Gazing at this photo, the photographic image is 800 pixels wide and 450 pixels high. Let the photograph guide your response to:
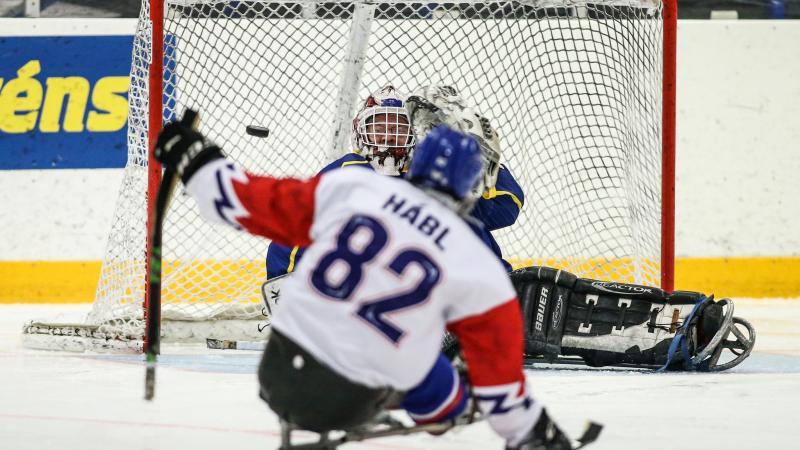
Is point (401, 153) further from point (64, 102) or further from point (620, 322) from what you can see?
point (64, 102)

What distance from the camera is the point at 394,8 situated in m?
5.04

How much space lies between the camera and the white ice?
2.72 m

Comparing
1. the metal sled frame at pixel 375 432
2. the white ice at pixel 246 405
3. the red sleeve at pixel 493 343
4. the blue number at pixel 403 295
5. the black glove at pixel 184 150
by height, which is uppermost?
the black glove at pixel 184 150

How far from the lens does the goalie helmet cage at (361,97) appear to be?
4.69 m

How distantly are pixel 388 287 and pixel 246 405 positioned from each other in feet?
4.47

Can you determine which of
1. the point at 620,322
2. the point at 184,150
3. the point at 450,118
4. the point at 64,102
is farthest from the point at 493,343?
the point at 64,102

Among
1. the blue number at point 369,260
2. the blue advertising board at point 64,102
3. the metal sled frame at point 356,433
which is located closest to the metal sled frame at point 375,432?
the metal sled frame at point 356,433

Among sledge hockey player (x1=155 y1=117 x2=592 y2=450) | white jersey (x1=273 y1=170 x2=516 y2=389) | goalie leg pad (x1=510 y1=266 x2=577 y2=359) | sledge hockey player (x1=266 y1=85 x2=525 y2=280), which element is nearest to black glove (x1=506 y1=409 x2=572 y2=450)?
sledge hockey player (x1=155 y1=117 x2=592 y2=450)

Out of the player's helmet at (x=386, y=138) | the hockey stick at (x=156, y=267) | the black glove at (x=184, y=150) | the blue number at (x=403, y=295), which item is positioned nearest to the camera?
the blue number at (x=403, y=295)

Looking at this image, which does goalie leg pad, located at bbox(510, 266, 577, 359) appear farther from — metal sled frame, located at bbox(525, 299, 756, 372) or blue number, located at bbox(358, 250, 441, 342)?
blue number, located at bbox(358, 250, 441, 342)

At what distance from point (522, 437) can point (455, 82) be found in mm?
3594

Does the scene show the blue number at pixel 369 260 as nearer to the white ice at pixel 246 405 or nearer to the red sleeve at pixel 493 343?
the red sleeve at pixel 493 343

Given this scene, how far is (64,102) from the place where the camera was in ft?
22.6

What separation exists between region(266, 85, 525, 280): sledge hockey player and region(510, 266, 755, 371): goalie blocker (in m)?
0.18
